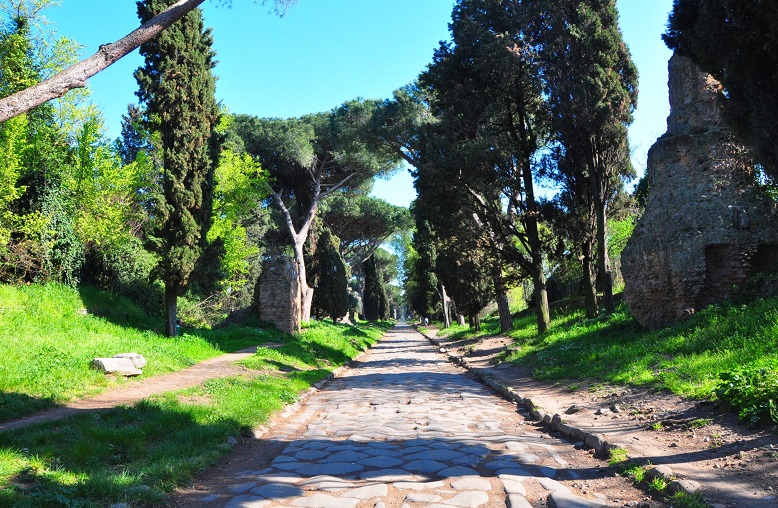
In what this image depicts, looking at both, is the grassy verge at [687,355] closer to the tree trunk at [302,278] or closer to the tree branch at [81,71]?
the tree branch at [81,71]

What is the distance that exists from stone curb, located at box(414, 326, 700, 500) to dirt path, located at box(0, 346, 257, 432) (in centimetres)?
571

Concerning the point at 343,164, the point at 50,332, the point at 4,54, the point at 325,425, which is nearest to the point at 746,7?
the point at 325,425

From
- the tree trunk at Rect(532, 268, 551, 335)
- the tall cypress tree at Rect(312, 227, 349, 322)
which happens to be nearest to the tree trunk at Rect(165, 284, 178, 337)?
the tree trunk at Rect(532, 268, 551, 335)

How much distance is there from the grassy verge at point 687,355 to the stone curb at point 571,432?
1.16 m

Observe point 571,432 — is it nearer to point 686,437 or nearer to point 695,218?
point 686,437

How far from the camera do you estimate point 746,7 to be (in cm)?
A: 542

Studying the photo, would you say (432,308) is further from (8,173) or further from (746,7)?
(746,7)

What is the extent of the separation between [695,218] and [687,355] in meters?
3.67

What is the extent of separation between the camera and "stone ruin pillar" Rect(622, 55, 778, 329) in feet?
33.4

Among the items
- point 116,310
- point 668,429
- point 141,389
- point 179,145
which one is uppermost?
point 179,145

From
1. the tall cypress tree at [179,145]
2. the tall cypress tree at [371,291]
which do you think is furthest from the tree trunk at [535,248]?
the tall cypress tree at [371,291]

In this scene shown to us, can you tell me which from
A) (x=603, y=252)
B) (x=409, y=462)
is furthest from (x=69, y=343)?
(x=603, y=252)

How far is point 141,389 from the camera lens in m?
8.86

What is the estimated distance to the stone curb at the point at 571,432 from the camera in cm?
410
